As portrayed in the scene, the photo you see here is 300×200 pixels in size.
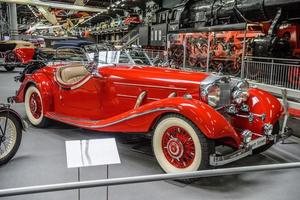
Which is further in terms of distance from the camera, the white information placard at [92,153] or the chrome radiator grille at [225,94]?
the chrome radiator grille at [225,94]

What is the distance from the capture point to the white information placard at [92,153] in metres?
2.35

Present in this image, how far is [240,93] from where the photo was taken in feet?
12.2

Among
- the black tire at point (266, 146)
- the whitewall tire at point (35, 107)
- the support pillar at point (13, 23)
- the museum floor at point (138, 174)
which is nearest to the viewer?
the museum floor at point (138, 174)

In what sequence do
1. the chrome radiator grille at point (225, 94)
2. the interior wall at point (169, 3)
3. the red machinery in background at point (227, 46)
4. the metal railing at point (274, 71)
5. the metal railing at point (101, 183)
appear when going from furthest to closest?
the interior wall at point (169, 3) < the red machinery in background at point (227, 46) < the metal railing at point (274, 71) < the chrome radiator grille at point (225, 94) < the metal railing at point (101, 183)

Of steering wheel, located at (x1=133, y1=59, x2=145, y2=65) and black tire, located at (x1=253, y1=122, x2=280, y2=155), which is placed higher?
steering wheel, located at (x1=133, y1=59, x2=145, y2=65)

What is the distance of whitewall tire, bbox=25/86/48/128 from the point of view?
16.4 ft

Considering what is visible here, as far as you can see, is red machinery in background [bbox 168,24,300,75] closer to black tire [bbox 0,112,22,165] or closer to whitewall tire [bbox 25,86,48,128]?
whitewall tire [bbox 25,86,48,128]

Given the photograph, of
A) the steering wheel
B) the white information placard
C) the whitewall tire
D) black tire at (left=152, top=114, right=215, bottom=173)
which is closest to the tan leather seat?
the whitewall tire

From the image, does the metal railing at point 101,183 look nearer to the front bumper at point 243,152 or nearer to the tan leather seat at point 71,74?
the front bumper at point 243,152

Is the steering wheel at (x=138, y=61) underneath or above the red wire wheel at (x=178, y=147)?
above

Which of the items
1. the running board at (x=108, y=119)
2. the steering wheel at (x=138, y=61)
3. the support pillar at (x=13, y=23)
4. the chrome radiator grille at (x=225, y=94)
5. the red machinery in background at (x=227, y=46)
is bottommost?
the running board at (x=108, y=119)

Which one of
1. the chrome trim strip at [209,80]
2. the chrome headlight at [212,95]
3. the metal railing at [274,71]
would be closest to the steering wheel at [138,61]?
the chrome trim strip at [209,80]

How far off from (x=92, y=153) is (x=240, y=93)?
2.04 m

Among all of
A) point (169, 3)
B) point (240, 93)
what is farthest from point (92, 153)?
point (169, 3)
